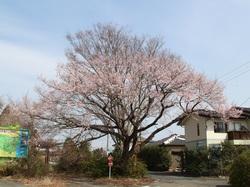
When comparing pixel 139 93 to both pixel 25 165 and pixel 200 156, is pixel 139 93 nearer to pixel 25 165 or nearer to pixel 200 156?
pixel 25 165

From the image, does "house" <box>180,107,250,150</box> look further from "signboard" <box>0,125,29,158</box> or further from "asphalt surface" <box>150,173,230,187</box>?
"signboard" <box>0,125,29,158</box>

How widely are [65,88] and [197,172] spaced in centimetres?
1745

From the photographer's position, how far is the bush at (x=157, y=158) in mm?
51844

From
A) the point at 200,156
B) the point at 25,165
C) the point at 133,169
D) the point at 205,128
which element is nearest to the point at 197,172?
the point at 200,156

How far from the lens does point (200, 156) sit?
41625 mm

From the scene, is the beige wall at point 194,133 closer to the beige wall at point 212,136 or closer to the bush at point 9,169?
the beige wall at point 212,136

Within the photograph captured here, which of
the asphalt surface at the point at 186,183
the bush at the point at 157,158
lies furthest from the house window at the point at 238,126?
the asphalt surface at the point at 186,183

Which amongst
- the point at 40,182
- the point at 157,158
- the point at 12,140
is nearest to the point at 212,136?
the point at 157,158

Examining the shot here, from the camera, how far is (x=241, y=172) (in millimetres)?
23594

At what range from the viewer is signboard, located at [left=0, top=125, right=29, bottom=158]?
→ 32062mm

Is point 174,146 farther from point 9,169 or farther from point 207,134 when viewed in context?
point 9,169

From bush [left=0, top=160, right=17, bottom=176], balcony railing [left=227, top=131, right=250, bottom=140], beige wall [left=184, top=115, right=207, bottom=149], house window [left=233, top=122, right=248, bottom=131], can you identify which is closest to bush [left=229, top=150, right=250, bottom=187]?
bush [left=0, top=160, right=17, bottom=176]

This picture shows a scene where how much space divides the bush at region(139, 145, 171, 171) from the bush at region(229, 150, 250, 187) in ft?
88.8

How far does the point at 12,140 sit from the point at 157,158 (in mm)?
23195
